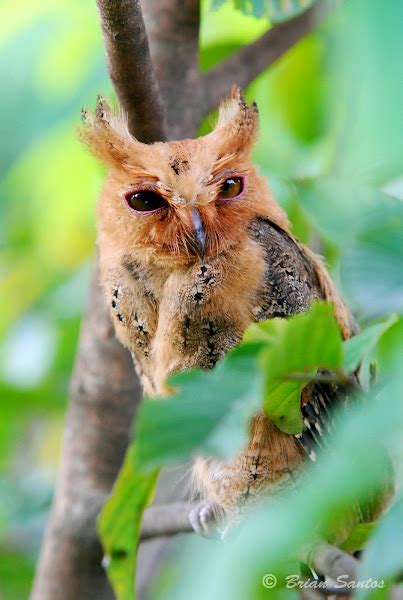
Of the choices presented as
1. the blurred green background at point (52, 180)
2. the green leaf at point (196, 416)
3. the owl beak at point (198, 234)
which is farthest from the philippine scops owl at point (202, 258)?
the green leaf at point (196, 416)

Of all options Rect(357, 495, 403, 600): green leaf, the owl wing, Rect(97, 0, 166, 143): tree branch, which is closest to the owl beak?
the owl wing

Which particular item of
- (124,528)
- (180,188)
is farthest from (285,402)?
(180,188)

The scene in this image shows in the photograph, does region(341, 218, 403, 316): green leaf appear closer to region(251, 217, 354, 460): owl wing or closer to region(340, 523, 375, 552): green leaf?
region(340, 523, 375, 552): green leaf

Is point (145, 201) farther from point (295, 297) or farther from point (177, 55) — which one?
point (177, 55)

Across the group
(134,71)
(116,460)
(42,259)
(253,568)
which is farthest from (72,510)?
(253,568)

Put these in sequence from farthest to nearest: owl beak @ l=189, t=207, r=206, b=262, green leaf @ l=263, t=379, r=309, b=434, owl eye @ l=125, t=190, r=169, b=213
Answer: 1. owl eye @ l=125, t=190, r=169, b=213
2. owl beak @ l=189, t=207, r=206, b=262
3. green leaf @ l=263, t=379, r=309, b=434

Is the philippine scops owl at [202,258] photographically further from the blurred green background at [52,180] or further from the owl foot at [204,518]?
the blurred green background at [52,180]

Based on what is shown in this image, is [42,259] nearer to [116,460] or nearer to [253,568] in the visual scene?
[116,460]

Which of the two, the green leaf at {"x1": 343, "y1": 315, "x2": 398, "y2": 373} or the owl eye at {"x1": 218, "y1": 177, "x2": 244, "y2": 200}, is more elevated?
the owl eye at {"x1": 218, "y1": 177, "x2": 244, "y2": 200}
